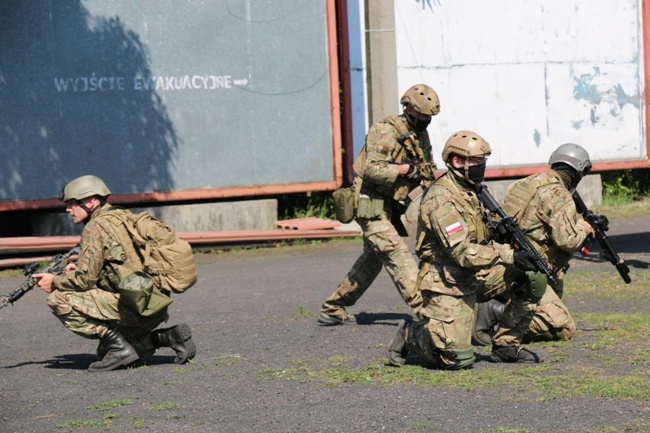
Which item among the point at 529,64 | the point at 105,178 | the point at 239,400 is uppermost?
the point at 529,64

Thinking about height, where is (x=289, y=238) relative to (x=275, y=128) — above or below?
below

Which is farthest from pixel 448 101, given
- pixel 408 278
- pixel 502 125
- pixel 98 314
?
pixel 98 314

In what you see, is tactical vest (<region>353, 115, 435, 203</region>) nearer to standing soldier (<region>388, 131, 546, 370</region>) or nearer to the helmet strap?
standing soldier (<region>388, 131, 546, 370</region>)

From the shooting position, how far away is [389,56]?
1725 centimetres

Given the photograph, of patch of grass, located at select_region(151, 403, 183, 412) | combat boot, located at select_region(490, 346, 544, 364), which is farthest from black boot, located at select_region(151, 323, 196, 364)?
combat boot, located at select_region(490, 346, 544, 364)

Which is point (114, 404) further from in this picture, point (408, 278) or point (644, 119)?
point (644, 119)

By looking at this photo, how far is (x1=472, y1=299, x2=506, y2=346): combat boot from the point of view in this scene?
923cm

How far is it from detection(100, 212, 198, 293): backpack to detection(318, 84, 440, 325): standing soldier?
1.92 m

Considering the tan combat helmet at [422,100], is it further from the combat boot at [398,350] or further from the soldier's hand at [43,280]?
the soldier's hand at [43,280]

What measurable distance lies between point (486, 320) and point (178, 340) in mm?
2270

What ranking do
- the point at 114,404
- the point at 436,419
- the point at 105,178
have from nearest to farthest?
the point at 436,419
the point at 114,404
the point at 105,178

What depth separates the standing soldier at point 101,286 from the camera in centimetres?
845

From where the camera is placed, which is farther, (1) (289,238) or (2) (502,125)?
(2) (502,125)

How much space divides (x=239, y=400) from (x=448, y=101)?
11590mm
